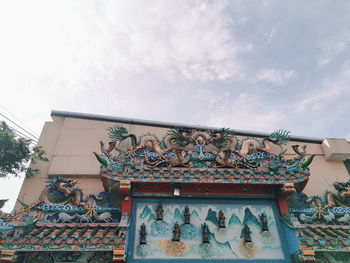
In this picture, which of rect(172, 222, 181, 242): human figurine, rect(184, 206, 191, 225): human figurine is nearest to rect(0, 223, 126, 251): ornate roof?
rect(172, 222, 181, 242): human figurine

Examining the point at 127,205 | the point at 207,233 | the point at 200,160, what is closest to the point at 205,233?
the point at 207,233

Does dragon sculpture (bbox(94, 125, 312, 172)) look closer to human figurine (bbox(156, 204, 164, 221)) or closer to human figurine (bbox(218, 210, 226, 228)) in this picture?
human figurine (bbox(156, 204, 164, 221))

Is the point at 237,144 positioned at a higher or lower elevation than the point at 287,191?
higher

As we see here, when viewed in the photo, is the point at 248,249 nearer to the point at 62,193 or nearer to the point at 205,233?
the point at 205,233

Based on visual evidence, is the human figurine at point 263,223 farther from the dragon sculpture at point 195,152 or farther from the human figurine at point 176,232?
the human figurine at point 176,232

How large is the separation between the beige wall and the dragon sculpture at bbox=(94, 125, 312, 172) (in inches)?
32.3

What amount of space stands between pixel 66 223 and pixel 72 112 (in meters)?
5.08

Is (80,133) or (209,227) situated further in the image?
(80,133)

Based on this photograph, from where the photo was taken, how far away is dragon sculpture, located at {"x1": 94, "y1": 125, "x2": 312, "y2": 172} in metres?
7.42

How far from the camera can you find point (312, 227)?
6.73 metres

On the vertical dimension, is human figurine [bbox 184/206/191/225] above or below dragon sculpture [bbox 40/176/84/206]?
below

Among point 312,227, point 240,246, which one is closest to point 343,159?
point 312,227

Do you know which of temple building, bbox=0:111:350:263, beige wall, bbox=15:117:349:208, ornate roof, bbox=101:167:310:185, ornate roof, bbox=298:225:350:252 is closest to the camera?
ornate roof, bbox=298:225:350:252

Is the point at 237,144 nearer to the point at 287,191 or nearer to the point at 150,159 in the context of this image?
the point at 287,191
